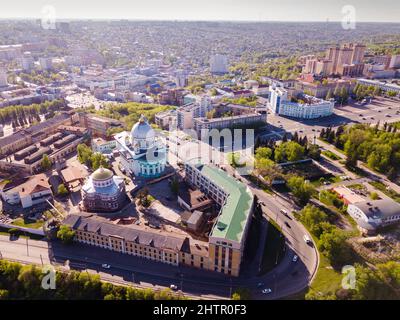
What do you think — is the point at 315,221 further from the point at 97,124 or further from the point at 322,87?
the point at 322,87

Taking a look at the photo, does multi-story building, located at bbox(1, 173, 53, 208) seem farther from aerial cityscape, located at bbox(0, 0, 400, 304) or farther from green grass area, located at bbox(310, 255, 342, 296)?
green grass area, located at bbox(310, 255, 342, 296)

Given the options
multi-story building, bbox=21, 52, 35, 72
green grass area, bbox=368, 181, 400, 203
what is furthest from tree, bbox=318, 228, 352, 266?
multi-story building, bbox=21, 52, 35, 72

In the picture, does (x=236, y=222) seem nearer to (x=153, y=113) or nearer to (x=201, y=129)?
(x=201, y=129)

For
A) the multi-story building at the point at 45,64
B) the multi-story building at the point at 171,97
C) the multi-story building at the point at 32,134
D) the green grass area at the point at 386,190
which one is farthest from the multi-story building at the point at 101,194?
the multi-story building at the point at 45,64

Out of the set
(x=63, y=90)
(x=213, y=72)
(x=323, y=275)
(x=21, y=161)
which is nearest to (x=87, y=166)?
(x=21, y=161)

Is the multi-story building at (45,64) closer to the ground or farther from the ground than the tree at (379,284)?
farther from the ground

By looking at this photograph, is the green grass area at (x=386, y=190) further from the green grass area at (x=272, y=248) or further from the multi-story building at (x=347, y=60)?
the multi-story building at (x=347, y=60)
